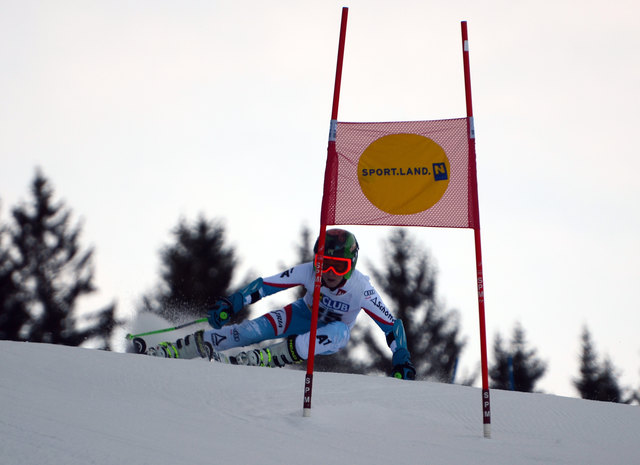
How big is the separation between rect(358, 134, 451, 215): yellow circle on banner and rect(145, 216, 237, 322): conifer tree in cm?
2014

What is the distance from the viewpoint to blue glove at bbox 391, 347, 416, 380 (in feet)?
25.6

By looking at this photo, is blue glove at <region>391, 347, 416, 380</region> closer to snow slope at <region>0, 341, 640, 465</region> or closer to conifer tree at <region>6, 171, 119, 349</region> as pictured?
snow slope at <region>0, 341, 640, 465</region>

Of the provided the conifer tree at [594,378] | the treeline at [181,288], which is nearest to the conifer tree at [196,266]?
the treeline at [181,288]

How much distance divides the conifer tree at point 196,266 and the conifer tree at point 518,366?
39.1 ft

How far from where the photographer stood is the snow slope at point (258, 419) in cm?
370

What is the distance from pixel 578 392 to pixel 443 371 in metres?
9.89

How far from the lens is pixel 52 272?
25484 millimetres

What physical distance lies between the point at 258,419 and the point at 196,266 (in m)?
21.9

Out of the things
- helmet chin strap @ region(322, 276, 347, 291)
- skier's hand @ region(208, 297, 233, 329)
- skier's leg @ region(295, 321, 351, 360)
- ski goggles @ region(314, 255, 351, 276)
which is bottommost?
skier's leg @ region(295, 321, 351, 360)

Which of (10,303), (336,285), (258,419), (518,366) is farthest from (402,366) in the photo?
(518,366)

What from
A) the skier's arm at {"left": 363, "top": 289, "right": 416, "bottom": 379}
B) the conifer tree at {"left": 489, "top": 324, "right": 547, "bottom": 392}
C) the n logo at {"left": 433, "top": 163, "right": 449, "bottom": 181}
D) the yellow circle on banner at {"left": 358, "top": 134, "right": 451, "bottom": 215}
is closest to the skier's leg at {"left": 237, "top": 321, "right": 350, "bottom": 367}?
the skier's arm at {"left": 363, "top": 289, "right": 416, "bottom": 379}

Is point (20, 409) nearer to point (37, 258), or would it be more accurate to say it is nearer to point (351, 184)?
point (351, 184)

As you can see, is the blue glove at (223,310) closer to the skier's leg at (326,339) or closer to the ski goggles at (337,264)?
the skier's leg at (326,339)

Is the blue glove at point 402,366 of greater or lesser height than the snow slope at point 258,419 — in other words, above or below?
above
